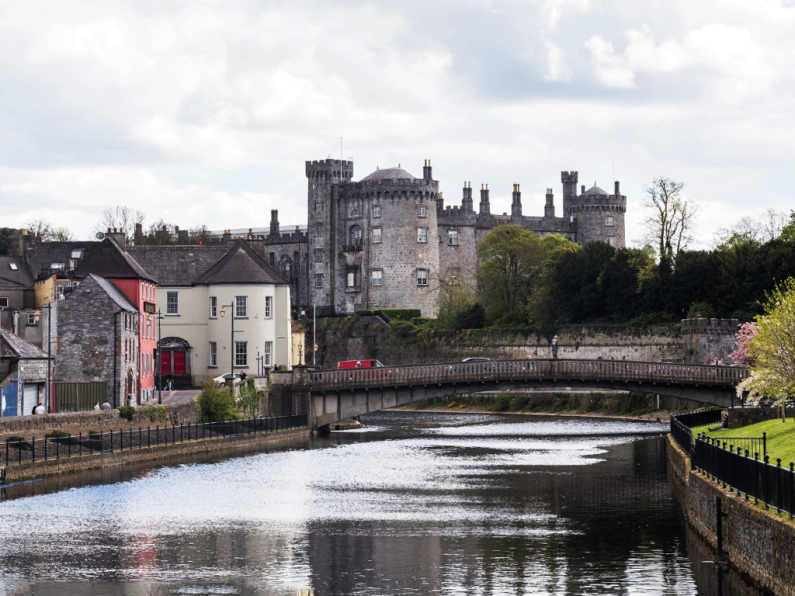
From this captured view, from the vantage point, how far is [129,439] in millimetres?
52562

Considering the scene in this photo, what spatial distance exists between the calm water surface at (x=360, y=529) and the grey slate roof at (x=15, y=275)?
Answer: 36.3 meters

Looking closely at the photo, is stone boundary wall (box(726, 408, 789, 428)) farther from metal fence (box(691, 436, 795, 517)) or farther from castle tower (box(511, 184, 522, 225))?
castle tower (box(511, 184, 522, 225))

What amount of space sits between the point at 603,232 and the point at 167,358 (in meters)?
65.9

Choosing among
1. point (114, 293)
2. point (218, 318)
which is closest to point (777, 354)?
point (114, 293)

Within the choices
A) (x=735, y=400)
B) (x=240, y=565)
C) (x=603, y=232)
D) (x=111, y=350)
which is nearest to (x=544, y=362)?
(x=735, y=400)

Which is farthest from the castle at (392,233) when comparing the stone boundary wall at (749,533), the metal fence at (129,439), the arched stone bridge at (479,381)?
the stone boundary wall at (749,533)

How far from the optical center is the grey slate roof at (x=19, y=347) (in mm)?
54656

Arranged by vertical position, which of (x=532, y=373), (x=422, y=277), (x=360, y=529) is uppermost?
(x=422, y=277)

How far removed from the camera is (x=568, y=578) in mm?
28703

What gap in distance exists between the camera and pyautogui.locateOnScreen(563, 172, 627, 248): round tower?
449 feet

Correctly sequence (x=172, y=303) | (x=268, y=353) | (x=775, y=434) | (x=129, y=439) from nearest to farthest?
(x=775, y=434) < (x=129, y=439) < (x=268, y=353) < (x=172, y=303)

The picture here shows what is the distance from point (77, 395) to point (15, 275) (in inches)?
1255

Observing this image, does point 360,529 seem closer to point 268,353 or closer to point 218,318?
point 268,353

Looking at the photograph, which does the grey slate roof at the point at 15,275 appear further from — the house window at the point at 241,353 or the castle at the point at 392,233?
the castle at the point at 392,233
